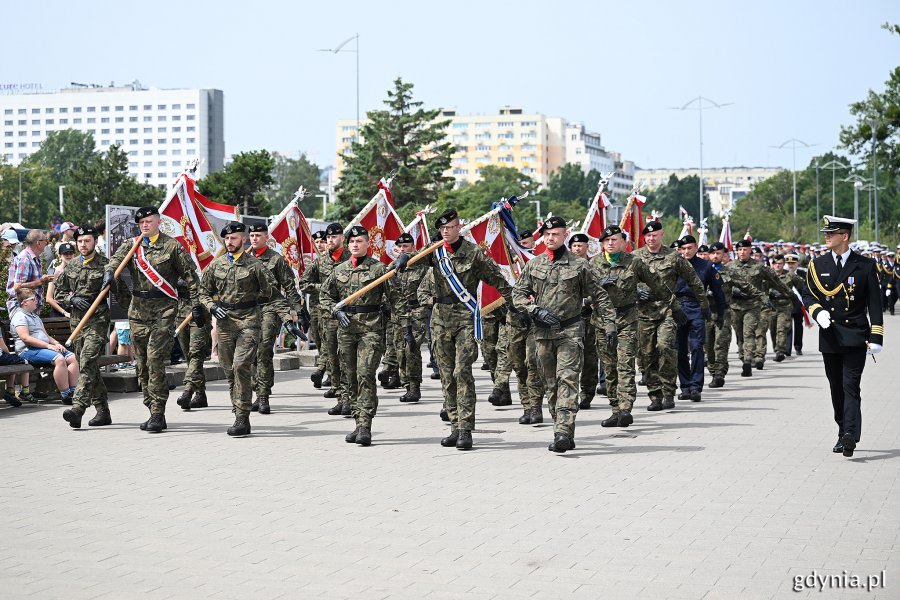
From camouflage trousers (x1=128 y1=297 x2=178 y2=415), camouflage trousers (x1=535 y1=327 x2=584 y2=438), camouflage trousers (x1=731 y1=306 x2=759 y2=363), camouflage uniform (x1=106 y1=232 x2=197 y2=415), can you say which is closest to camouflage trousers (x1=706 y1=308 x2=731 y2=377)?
camouflage trousers (x1=731 y1=306 x2=759 y2=363)

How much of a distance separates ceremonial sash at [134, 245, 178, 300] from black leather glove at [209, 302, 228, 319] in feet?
2.00

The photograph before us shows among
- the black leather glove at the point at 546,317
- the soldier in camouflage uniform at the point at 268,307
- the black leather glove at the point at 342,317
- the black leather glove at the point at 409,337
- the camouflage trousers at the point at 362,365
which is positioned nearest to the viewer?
the black leather glove at the point at 546,317

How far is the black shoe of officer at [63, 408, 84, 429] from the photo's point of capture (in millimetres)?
12625

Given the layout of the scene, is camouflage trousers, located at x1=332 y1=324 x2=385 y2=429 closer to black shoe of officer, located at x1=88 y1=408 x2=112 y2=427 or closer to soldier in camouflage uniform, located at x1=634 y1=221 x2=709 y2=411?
black shoe of officer, located at x1=88 y1=408 x2=112 y2=427

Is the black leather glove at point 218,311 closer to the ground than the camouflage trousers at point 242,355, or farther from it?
farther from it

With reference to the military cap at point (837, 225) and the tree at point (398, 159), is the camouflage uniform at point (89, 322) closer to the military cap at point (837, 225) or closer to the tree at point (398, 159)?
the military cap at point (837, 225)

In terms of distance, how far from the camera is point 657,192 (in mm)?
173375

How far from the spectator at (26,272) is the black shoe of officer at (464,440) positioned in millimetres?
6629

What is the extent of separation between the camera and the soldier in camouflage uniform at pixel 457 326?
37.2ft

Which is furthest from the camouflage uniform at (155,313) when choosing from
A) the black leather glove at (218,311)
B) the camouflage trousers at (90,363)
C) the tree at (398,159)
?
the tree at (398,159)

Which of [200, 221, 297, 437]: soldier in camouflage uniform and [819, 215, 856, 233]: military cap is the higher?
[819, 215, 856, 233]: military cap

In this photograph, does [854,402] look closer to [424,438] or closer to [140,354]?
[424,438]

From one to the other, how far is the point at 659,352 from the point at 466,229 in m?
2.70

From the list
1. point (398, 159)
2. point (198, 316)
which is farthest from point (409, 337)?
point (398, 159)
